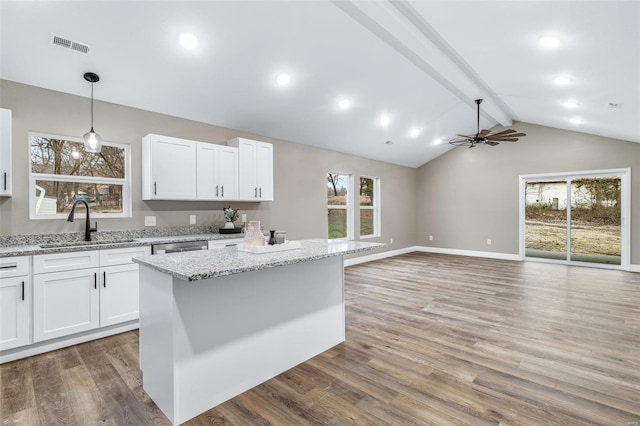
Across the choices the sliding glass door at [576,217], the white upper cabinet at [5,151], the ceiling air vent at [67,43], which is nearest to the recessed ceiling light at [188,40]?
the ceiling air vent at [67,43]

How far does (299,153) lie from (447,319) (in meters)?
3.64

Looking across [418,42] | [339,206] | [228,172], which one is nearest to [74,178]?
[228,172]

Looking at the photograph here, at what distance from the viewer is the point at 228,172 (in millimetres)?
4312

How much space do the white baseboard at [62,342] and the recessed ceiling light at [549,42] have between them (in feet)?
16.3

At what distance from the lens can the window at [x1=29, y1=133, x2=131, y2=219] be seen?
3264mm

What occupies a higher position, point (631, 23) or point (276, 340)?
point (631, 23)

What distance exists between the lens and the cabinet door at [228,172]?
4238 millimetres

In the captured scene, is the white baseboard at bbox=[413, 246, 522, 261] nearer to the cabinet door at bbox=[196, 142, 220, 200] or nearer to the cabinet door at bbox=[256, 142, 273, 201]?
the cabinet door at bbox=[256, 142, 273, 201]

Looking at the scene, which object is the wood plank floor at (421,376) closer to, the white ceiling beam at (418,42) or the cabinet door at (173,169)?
the cabinet door at (173,169)

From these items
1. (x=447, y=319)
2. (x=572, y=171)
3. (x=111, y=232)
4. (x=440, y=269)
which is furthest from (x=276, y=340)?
(x=572, y=171)

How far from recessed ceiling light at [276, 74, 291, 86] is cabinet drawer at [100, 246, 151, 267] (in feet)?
7.93

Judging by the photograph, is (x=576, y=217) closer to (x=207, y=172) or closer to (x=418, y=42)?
(x=418, y=42)

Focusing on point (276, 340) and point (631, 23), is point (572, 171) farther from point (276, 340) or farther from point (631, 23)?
point (276, 340)

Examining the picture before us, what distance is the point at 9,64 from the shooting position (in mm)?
2893
